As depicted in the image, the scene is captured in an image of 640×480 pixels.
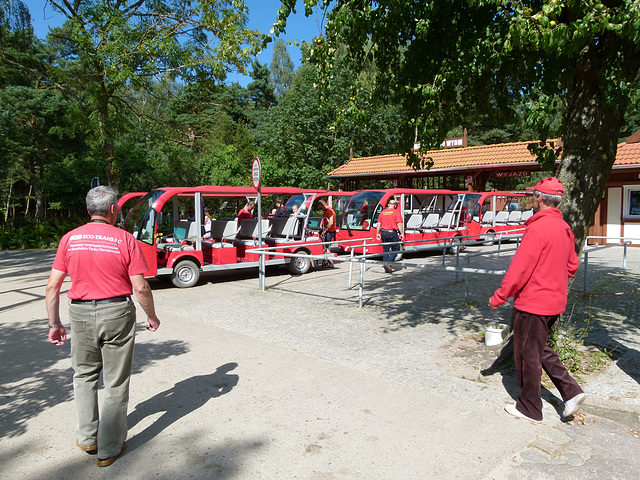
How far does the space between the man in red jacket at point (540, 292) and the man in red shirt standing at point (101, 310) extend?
2781 mm

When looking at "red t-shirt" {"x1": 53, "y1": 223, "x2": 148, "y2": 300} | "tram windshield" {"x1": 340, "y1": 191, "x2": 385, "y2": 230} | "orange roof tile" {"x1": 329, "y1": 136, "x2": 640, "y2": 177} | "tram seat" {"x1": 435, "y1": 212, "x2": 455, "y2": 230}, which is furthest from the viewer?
"orange roof tile" {"x1": 329, "y1": 136, "x2": 640, "y2": 177}

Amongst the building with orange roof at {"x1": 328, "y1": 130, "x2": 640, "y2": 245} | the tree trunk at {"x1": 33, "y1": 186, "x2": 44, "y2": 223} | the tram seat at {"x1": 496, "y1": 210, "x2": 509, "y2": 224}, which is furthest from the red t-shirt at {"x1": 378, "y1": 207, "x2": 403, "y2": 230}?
the tree trunk at {"x1": 33, "y1": 186, "x2": 44, "y2": 223}

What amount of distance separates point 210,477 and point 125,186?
27.4 m

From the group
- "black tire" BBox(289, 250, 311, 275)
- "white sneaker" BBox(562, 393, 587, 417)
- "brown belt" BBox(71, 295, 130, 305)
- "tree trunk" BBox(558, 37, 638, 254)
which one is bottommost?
"white sneaker" BBox(562, 393, 587, 417)

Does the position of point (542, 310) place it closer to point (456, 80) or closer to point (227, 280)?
point (456, 80)

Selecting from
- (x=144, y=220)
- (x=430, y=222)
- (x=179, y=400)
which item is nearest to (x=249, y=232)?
(x=144, y=220)

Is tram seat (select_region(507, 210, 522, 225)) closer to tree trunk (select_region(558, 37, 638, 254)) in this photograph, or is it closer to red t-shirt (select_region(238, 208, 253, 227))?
red t-shirt (select_region(238, 208, 253, 227))

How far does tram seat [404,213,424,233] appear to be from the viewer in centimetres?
1566

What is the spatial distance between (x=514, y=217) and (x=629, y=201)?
426 centimetres

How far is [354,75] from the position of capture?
274 inches

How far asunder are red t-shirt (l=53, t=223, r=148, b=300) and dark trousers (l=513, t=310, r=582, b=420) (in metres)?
2.93

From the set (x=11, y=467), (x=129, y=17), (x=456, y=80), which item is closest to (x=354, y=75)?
(x=456, y=80)

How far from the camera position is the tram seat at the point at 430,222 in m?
Answer: 16.0

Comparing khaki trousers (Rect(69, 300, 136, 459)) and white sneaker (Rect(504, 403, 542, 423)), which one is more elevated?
khaki trousers (Rect(69, 300, 136, 459))
